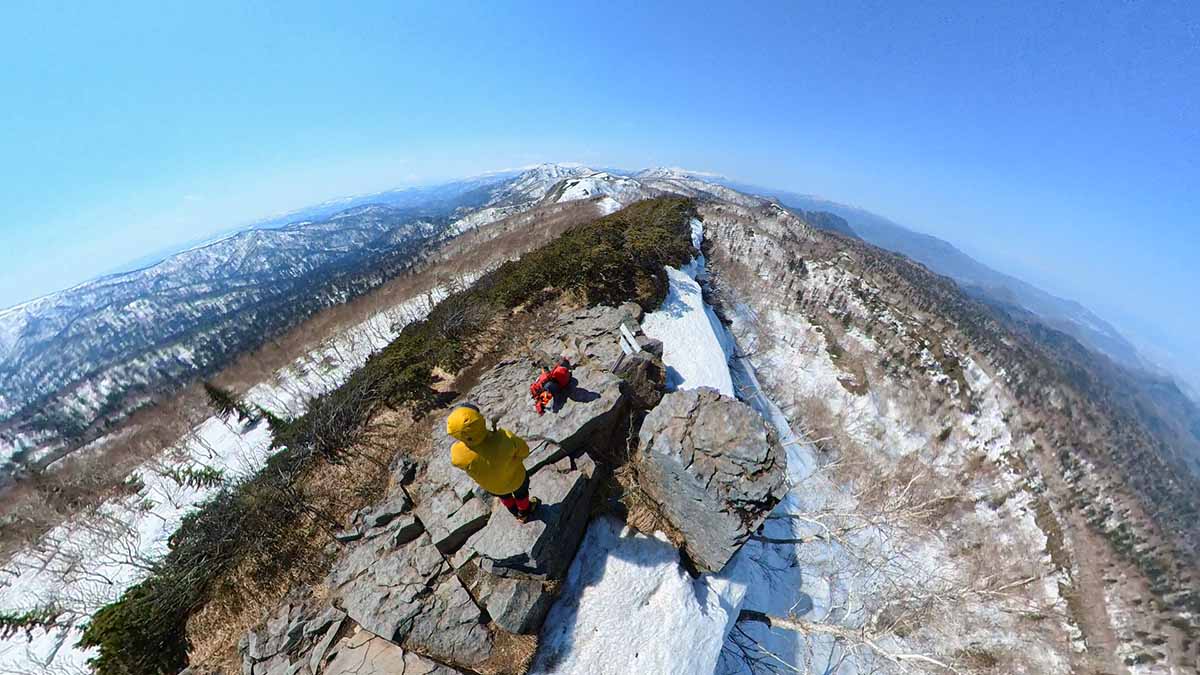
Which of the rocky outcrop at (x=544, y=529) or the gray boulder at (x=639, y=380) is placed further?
the gray boulder at (x=639, y=380)

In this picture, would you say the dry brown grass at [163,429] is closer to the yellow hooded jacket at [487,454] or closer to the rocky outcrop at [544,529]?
the rocky outcrop at [544,529]

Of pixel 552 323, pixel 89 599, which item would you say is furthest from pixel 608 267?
pixel 89 599

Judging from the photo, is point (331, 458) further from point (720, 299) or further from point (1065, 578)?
point (1065, 578)

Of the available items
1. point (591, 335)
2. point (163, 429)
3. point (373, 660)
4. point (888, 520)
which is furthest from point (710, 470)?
point (163, 429)

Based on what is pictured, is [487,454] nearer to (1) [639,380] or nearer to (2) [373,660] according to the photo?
(2) [373,660]

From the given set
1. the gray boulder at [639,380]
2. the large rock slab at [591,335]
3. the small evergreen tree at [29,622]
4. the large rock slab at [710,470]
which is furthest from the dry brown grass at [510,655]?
the small evergreen tree at [29,622]

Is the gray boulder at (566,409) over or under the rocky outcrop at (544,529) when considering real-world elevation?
over
